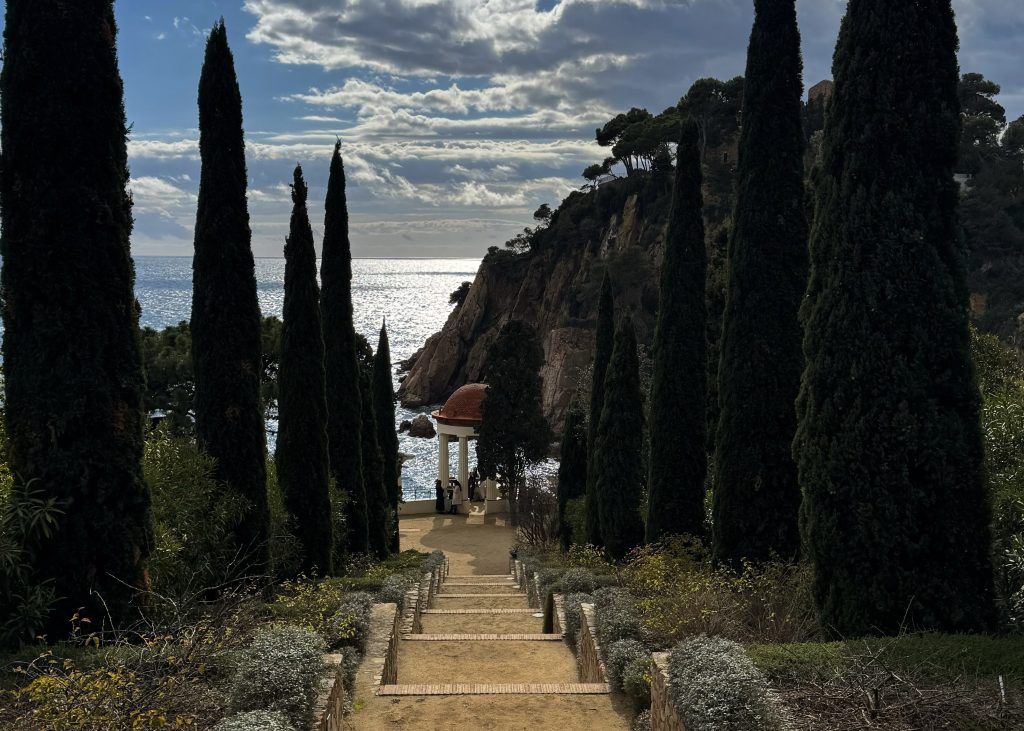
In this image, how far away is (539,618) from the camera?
45.6 feet

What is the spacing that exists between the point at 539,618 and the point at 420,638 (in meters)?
3.39

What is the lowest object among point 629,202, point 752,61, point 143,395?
point 143,395

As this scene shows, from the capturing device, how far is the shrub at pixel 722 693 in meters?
5.10

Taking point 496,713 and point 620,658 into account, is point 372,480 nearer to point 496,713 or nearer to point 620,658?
point 620,658

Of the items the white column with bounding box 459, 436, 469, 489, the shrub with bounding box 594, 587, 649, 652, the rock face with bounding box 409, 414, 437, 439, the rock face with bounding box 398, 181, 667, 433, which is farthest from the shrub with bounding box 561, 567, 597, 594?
the rock face with bounding box 409, 414, 437, 439

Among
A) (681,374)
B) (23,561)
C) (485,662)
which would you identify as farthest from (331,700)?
(681,374)

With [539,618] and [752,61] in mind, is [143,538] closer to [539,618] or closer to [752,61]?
[539,618]

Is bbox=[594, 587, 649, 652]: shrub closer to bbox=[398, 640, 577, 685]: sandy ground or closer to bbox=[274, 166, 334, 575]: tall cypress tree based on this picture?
bbox=[398, 640, 577, 685]: sandy ground

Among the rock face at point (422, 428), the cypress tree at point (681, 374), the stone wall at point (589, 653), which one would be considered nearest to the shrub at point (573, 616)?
the stone wall at point (589, 653)

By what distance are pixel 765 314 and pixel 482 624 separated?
7.18 meters

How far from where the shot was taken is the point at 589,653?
30.7 ft

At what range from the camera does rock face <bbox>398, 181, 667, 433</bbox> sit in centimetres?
5641

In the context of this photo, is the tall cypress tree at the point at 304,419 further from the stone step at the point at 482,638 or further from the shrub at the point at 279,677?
the shrub at the point at 279,677

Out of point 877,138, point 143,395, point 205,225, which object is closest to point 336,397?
point 205,225
